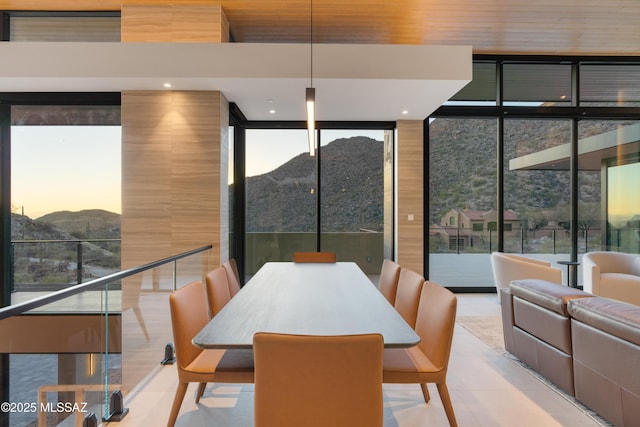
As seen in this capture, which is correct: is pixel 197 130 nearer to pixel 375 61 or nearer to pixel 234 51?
pixel 234 51

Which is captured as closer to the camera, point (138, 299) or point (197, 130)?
point (138, 299)

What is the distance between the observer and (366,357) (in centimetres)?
133

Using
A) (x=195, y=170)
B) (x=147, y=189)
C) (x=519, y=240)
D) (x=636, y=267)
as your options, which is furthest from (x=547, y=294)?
(x=147, y=189)

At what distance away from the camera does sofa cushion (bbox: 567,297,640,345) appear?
188 cm

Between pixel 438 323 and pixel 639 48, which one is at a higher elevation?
pixel 639 48

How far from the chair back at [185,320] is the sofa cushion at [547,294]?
93.5 inches

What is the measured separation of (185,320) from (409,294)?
1.46 m

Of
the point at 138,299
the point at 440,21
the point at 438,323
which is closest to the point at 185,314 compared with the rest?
the point at 438,323

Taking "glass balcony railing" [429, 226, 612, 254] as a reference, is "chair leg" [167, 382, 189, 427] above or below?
below

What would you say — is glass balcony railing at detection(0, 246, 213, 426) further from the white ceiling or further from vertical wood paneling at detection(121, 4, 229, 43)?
vertical wood paneling at detection(121, 4, 229, 43)

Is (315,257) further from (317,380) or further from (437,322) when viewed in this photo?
(317,380)

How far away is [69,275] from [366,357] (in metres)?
4.91

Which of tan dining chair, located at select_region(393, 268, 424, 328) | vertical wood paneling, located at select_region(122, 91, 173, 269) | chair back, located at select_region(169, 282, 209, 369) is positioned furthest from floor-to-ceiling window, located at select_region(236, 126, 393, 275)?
chair back, located at select_region(169, 282, 209, 369)

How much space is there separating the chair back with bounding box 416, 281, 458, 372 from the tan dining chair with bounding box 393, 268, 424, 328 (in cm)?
13
